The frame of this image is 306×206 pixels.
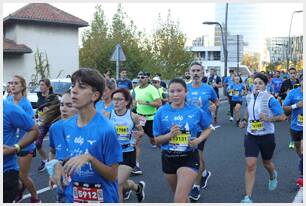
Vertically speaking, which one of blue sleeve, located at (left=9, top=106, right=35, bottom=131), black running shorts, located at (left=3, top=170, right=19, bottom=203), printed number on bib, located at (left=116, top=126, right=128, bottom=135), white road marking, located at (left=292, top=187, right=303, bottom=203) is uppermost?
blue sleeve, located at (left=9, top=106, right=35, bottom=131)

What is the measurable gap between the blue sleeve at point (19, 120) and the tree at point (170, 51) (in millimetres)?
40423

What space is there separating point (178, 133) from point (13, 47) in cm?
3329

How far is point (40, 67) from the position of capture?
38812 millimetres

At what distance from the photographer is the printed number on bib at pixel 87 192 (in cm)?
371

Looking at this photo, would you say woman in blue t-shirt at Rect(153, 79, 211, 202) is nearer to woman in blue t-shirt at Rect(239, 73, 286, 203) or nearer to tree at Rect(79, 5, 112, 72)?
woman in blue t-shirt at Rect(239, 73, 286, 203)

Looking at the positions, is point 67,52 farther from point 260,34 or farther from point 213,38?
point 260,34

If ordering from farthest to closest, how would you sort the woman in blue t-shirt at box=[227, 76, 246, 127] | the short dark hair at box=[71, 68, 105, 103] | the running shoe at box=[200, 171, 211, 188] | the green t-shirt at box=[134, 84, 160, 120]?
the woman in blue t-shirt at box=[227, 76, 246, 127]
the green t-shirt at box=[134, 84, 160, 120]
the running shoe at box=[200, 171, 211, 188]
the short dark hair at box=[71, 68, 105, 103]

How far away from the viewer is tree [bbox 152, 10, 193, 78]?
1801 inches

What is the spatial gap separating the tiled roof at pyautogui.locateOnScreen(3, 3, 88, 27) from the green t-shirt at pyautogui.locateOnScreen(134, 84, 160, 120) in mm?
29115

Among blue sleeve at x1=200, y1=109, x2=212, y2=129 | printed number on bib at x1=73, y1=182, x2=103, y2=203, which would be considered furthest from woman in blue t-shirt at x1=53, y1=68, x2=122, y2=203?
blue sleeve at x1=200, y1=109, x2=212, y2=129

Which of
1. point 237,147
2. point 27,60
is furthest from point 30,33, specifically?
point 237,147

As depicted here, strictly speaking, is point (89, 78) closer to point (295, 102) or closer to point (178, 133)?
point (178, 133)

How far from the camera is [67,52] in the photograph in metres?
42.2

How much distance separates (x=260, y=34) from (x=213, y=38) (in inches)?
1155
